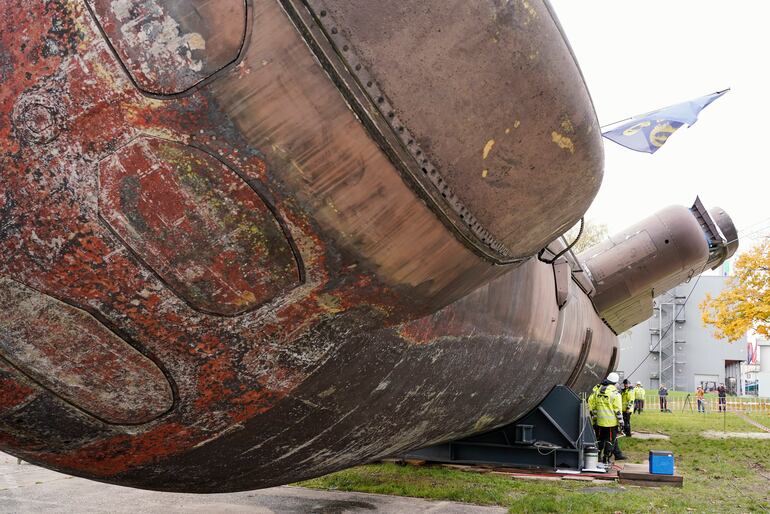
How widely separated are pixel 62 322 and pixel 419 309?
1493 millimetres

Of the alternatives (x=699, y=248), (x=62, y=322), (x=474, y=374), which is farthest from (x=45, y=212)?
(x=699, y=248)

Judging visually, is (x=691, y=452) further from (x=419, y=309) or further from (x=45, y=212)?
(x=45, y=212)

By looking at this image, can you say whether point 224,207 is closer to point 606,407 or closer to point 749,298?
point 606,407

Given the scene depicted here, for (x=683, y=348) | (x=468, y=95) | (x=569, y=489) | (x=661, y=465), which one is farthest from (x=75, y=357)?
(x=683, y=348)

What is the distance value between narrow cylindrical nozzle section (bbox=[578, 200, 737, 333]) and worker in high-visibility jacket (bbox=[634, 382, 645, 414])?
1174 centimetres

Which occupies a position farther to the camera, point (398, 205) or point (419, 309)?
point (419, 309)

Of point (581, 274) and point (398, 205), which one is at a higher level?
point (581, 274)

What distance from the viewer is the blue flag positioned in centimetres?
884

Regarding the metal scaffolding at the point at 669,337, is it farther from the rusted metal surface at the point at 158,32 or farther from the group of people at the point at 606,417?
the rusted metal surface at the point at 158,32

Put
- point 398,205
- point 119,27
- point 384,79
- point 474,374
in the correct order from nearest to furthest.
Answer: point 119,27, point 384,79, point 398,205, point 474,374

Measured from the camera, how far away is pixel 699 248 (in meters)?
10.6

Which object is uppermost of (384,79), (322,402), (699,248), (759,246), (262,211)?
(759,246)

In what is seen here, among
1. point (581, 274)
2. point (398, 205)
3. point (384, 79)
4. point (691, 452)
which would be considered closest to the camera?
point (384, 79)

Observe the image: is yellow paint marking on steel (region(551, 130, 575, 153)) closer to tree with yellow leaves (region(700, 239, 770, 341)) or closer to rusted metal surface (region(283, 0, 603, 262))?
rusted metal surface (region(283, 0, 603, 262))
